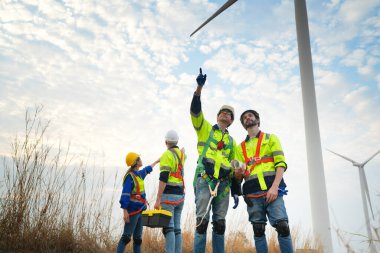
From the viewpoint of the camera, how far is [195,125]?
12.1ft

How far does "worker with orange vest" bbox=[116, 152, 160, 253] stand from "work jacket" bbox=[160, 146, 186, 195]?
497 millimetres

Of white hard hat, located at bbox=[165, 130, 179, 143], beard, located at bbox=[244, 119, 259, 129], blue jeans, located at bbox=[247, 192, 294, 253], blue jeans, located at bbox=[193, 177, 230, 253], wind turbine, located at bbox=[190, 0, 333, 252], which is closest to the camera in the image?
blue jeans, located at bbox=[247, 192, 294, 253]

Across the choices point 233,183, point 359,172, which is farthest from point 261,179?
point 359,172

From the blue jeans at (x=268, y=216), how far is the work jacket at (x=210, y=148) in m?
0.48

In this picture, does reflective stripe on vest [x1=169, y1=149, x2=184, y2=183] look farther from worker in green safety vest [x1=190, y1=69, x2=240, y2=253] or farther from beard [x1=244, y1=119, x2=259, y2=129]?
beard [x1=244, y1=119, x2=259, y2=129]

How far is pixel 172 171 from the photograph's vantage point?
4.74 meters

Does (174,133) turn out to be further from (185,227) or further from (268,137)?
(185,227)

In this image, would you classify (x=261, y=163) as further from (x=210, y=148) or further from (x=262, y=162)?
(x=210, y=148)

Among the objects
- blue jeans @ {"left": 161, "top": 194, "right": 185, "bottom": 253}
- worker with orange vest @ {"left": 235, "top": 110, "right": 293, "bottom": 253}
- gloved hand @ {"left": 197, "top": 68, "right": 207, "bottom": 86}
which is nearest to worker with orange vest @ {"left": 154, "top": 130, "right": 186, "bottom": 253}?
blue jeans @ {"left": 161, "top": 194, "right": 185, "bottom": 253}

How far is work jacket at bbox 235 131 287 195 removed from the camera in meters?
3.47

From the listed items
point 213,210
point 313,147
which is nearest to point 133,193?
point 213,210

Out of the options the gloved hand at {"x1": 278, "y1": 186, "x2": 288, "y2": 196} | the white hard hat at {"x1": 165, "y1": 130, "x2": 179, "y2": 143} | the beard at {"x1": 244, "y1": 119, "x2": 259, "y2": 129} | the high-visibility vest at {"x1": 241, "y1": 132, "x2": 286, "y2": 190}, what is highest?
the white hard hat at {"x1": 165, "y1": 130, "x2": 179, "y2": 143}

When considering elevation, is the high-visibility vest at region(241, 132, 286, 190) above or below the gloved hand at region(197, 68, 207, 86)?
below

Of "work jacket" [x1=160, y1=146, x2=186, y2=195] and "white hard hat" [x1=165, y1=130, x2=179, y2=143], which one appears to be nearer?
"work jacket" [x1=160, y1=146, x2=186, y2=195]
